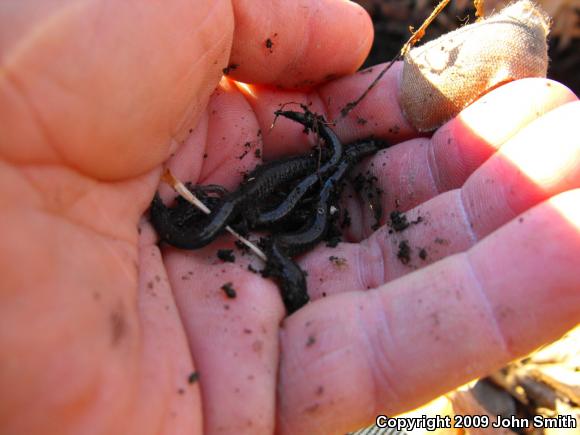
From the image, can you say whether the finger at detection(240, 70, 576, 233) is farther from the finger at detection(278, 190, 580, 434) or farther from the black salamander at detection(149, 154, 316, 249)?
the finger at detection(278, 190, 580, 434)

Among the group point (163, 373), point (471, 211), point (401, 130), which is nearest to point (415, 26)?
point (401, 130)

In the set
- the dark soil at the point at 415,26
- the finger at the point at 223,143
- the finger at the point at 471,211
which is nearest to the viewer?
the finger at the point at 471,211

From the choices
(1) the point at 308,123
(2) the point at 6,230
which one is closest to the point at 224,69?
(1) the point at 308,123

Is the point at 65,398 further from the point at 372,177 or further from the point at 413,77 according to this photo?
the point at 413,77

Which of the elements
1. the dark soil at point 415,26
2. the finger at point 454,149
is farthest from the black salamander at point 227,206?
the dark soil at point 415,26

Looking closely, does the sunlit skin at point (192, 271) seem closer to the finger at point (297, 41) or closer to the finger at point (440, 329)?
the finger at point (440, 329)

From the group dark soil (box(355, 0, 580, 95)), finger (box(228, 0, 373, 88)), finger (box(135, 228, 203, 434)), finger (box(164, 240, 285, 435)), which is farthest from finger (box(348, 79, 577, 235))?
dark soil (box(355, 0, 580, 95))
